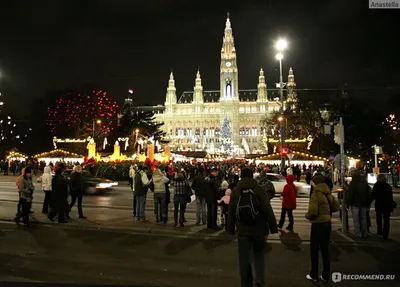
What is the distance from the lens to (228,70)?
14838cm

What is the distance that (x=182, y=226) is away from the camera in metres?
11.4

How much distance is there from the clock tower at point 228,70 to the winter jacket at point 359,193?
13920 cm

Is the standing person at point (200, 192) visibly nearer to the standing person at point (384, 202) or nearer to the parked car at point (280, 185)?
the standing person at point (384, 202)

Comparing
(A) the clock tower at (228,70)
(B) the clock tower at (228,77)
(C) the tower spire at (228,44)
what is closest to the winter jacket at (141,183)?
(B) the clock tower at (228,77)

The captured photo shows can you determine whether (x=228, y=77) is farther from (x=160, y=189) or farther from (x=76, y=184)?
(x=160, y=189)

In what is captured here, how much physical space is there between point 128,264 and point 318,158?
38313 mm

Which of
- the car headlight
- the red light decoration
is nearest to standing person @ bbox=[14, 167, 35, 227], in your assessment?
the car headlight

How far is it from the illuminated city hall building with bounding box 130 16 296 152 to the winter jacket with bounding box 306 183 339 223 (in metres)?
133

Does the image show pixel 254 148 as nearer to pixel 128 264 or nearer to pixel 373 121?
pixel 373 121

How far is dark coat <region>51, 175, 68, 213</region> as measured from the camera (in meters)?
11.8

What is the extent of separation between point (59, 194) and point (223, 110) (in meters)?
138

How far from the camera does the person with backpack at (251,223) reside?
5.41 metres

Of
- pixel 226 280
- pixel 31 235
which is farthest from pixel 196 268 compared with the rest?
pixel 31 235

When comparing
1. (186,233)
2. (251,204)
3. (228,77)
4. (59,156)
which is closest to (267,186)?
(186,233)
